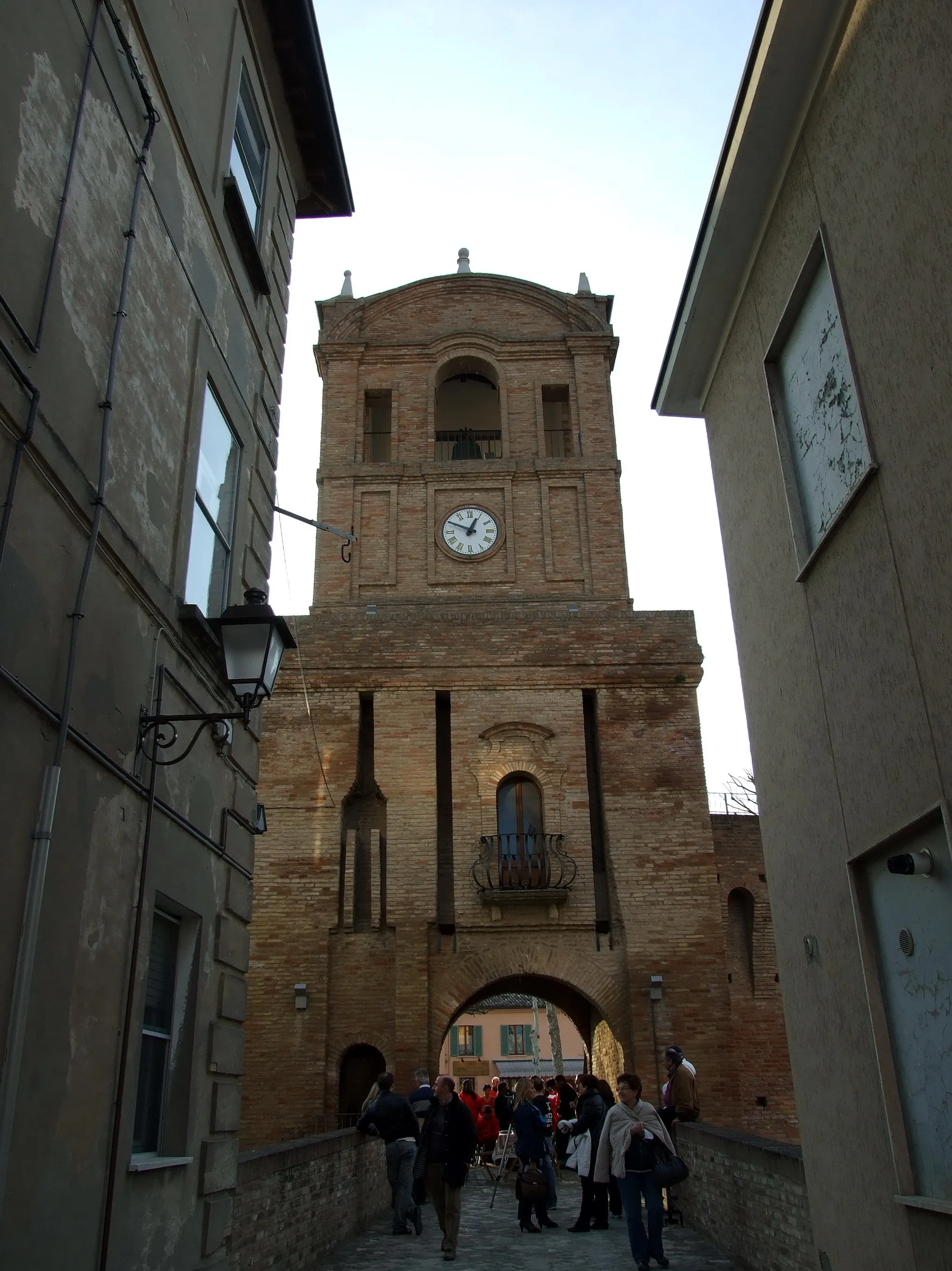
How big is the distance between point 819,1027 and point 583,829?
1251 cm

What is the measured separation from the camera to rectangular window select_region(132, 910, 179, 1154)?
223 inches

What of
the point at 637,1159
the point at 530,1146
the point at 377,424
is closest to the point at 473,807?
the point at 530,1146

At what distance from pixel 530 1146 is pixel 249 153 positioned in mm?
9262

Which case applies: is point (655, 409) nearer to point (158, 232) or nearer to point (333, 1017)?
point (158, 232)

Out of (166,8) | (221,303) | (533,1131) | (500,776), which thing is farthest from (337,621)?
(166,8)

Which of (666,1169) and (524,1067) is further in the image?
(524,1067)

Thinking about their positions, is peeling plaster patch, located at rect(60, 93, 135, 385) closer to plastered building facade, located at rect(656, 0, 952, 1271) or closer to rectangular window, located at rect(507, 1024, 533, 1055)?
plastered building facade, located at rect(656, 0, 952, 1271)

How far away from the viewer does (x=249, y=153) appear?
8.88 meters

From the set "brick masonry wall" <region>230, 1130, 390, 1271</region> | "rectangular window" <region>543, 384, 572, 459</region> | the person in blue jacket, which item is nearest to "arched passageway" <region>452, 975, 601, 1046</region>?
"brick masonry wall" <region>230, 1130, 390, 1271</region>

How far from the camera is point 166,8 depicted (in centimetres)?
664

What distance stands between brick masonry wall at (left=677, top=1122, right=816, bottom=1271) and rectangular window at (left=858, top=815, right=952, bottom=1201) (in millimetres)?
1971

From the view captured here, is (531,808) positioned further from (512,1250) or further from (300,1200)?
(300,1200)

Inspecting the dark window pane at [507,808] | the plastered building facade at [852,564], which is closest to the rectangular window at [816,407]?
the plastered building facade at [852,564]

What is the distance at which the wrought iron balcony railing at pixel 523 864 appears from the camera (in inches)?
705
